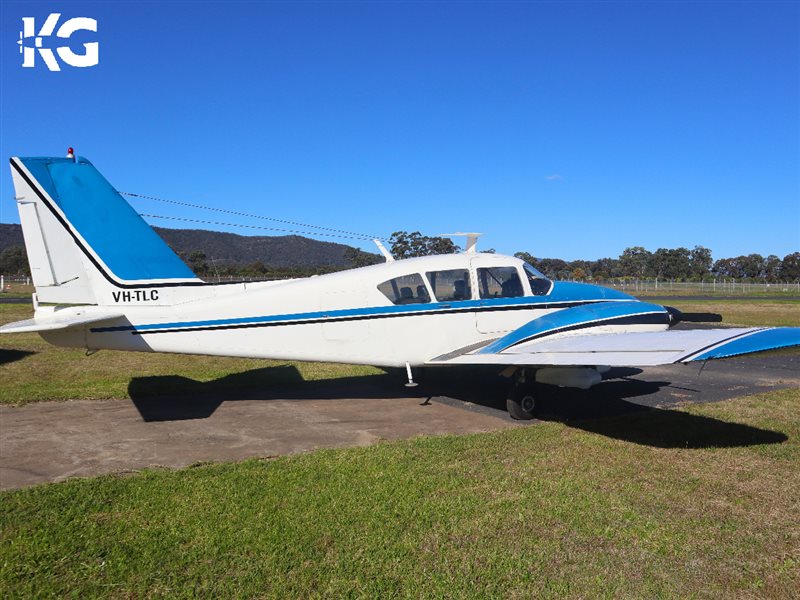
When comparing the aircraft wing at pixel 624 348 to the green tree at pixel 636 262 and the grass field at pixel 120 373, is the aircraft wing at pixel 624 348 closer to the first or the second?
the grass field at pixel 120 373

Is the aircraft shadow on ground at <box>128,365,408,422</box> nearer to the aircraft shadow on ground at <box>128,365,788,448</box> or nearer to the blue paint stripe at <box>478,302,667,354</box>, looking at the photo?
the aircraft shadow on ground at <box>128,365,788,448</box>

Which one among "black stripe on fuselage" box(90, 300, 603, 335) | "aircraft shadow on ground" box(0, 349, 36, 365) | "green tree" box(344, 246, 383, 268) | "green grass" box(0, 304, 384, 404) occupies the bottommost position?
"green grass" box(0, 304, 384, 404)

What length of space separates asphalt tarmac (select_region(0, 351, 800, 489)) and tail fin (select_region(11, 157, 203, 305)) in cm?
186

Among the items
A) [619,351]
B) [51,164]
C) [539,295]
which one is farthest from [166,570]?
[539,295]

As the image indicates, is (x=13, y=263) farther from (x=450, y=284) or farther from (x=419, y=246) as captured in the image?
(x=450, y=284)

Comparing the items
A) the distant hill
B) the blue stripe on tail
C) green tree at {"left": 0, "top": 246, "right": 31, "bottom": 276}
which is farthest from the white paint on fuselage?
the distant hill

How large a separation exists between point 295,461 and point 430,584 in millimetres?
2836

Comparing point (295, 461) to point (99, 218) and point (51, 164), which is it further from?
point (51, 164)

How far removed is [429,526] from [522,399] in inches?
163

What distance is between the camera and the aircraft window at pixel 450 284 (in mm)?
9039

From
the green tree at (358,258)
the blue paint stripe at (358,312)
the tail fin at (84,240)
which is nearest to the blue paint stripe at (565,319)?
the blue paint stripe at (358,312)

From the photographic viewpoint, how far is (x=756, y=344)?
21.1ft

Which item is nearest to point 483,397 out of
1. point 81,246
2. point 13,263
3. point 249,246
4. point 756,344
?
point 756,344

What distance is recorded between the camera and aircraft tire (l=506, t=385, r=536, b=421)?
27.7ft
